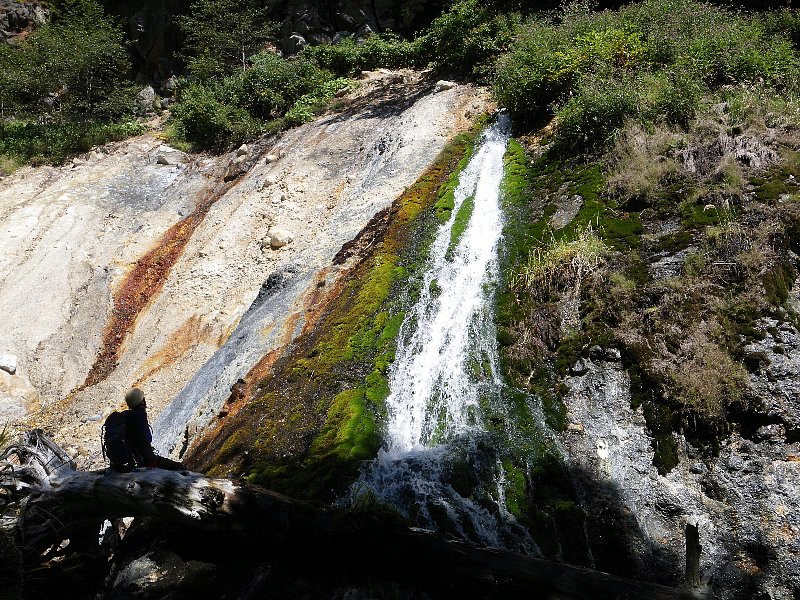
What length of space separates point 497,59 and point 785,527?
14507 mm

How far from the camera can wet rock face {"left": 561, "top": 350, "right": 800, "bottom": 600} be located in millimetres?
4594

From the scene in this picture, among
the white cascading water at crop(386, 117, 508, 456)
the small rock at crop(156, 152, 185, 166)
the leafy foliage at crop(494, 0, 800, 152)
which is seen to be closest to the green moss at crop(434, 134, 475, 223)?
the white cascading water at crop(386, 117, 508, 456)

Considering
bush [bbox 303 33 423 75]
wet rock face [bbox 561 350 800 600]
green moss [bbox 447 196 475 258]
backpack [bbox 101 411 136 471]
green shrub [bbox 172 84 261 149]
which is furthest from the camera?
bush [bbox 303 33 423 75]

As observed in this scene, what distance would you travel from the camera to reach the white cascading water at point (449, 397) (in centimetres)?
537

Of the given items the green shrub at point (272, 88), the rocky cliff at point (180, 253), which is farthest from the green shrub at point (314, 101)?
the rocky cliff at point (180, 253)

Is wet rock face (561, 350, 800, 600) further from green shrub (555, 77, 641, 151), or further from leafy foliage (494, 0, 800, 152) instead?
leafy foliage (494, 0, 800, 152)

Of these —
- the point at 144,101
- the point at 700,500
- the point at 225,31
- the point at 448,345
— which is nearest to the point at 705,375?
the point at 700,500

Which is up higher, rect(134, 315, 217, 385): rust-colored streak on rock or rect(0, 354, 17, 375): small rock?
rect(0, 354, 17, 375): small rock

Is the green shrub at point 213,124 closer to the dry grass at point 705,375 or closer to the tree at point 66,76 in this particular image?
the tree at point 66,76

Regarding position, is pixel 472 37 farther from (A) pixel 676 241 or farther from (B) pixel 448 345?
(B) pixel 448 345

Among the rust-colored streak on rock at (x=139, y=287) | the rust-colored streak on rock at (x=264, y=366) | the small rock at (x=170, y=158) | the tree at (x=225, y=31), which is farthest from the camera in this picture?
the tree at (x=225, y=31)

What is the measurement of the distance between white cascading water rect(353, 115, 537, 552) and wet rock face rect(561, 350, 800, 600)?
2.80 ft

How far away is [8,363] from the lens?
36.4 feet

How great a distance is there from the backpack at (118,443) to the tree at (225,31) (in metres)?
19.8
